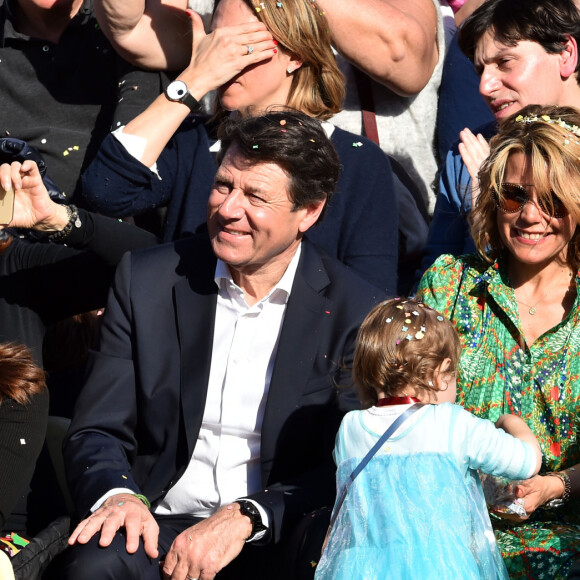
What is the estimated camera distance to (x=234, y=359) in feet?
12.3

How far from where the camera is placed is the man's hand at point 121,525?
128 inches

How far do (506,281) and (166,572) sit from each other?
1.57m

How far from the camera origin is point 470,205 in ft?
14.8

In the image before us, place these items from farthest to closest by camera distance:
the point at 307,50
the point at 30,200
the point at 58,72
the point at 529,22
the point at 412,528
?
the point at 58,72, the point at 529,22, the point at 307,50, the point at 30,200, the point at 412,528

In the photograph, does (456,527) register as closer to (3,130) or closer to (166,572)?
(166,572)

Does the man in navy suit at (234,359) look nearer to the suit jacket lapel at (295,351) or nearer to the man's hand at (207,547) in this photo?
the suit jacket lapel at (295,351)

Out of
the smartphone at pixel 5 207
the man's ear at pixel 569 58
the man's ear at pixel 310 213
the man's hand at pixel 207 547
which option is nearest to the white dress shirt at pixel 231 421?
the man's ear at pixel 310 213

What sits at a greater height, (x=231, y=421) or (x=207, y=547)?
(x=231, y=421)

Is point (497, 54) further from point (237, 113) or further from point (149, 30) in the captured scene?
point (149, 30)

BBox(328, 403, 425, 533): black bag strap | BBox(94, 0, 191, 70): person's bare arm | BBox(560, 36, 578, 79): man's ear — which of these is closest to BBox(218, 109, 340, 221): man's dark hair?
BBox(328, 403, 425, 533): black bag strap

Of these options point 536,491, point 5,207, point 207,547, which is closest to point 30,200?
point 5,207

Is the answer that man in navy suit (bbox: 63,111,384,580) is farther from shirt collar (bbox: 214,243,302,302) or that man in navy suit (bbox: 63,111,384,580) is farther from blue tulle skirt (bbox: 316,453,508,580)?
blue tulle skirt (bbox: 316,453,508,580)

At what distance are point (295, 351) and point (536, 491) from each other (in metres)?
0.93

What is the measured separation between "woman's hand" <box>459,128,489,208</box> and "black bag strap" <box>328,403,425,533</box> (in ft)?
4.74
